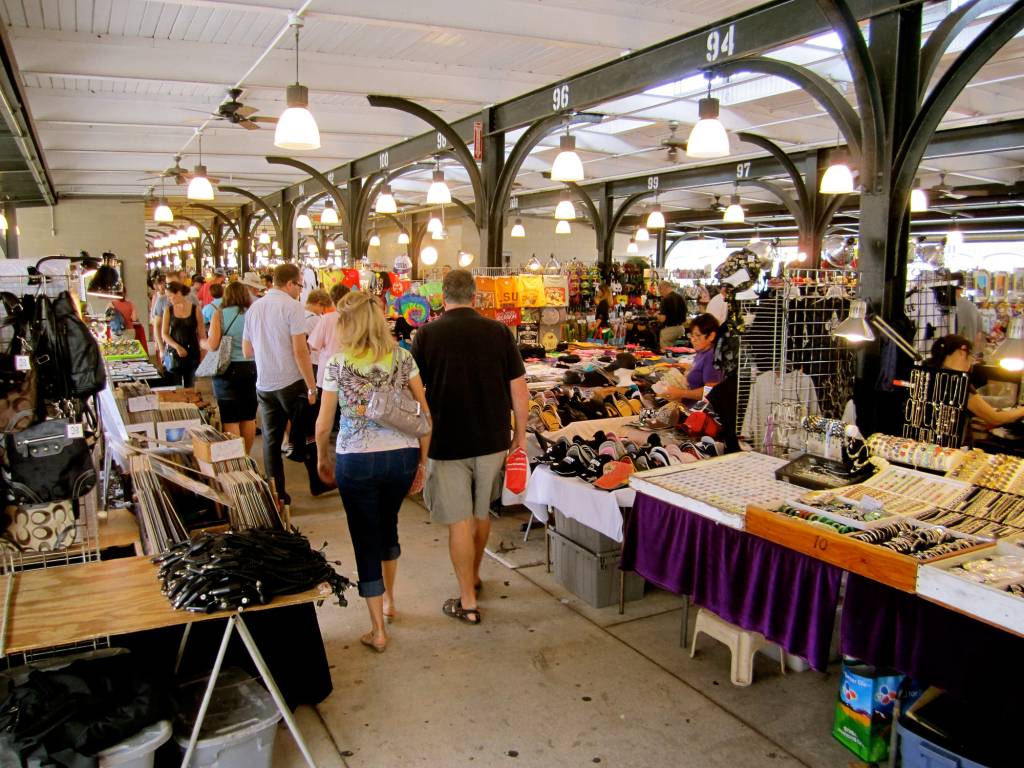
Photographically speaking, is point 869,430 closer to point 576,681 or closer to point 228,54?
point 576,681

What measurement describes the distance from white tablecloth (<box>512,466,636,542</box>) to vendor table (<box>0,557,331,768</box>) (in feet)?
5.88

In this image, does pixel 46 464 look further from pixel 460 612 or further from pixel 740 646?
pixel 740 646

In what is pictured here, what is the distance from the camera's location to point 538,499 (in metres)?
4.55

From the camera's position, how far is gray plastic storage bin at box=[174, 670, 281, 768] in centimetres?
261

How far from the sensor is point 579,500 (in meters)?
4.26

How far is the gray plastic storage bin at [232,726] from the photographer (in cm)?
261

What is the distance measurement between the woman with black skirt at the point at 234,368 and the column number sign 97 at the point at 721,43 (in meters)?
4.09

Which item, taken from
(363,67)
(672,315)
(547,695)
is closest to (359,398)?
(547,695)

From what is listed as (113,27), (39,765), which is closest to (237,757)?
(39,765)

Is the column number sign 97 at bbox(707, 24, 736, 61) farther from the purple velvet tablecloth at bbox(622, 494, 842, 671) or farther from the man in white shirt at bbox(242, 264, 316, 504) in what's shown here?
the man in white shirt at bbox(242, 264, 316, 504)

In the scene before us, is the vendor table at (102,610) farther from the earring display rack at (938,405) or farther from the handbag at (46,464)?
the earring display rack at (938,405)

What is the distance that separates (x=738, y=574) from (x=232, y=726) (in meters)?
2.13

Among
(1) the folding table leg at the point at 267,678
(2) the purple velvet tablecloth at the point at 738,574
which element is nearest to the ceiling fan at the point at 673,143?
(2) the purple velvet tablecloth at the point at 738,574

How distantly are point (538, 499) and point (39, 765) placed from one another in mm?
2811
